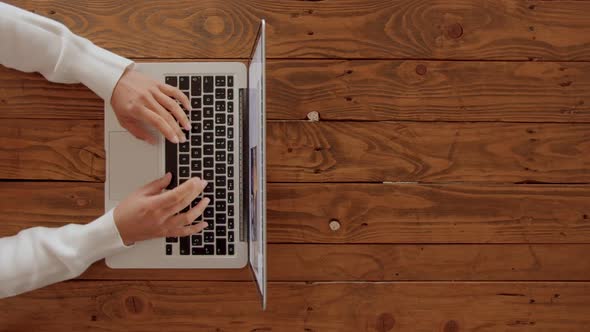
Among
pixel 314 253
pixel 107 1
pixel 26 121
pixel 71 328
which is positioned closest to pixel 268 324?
pixel 314 253

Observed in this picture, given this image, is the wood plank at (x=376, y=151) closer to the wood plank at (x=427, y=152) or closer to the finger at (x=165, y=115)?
the wood plank at (x=427, y=152)

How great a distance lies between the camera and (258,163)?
3.31 feet

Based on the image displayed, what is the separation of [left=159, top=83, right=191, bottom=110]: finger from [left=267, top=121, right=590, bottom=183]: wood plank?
208 mm

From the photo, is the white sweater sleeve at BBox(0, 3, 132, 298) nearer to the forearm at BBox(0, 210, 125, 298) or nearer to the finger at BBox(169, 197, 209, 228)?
the forearm at BBox(0, 210, 125, 298)

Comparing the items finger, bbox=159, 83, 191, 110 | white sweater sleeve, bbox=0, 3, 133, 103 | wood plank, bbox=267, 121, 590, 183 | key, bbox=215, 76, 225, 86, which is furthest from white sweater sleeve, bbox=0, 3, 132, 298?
wood plank, bbox=267, 121, 590, 183

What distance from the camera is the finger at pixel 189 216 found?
1.14m

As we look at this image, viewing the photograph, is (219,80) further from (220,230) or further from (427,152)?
(427,152)

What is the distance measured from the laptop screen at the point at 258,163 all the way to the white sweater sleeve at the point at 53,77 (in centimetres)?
30

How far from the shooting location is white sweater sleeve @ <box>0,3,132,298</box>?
1127 mm

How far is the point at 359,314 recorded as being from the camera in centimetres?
127

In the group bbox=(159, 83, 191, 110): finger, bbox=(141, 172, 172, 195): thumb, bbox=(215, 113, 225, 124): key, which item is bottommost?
bbox=(141, 172, 172, 195): thumb

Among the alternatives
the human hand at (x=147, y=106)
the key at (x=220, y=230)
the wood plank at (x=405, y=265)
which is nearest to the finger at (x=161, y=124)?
the human hand at (x=147, y=106)

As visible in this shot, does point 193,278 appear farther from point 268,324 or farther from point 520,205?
point 520,205

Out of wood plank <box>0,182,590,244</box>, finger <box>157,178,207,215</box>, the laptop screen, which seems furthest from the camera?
wood plank <box>0,182,590,244</box>
